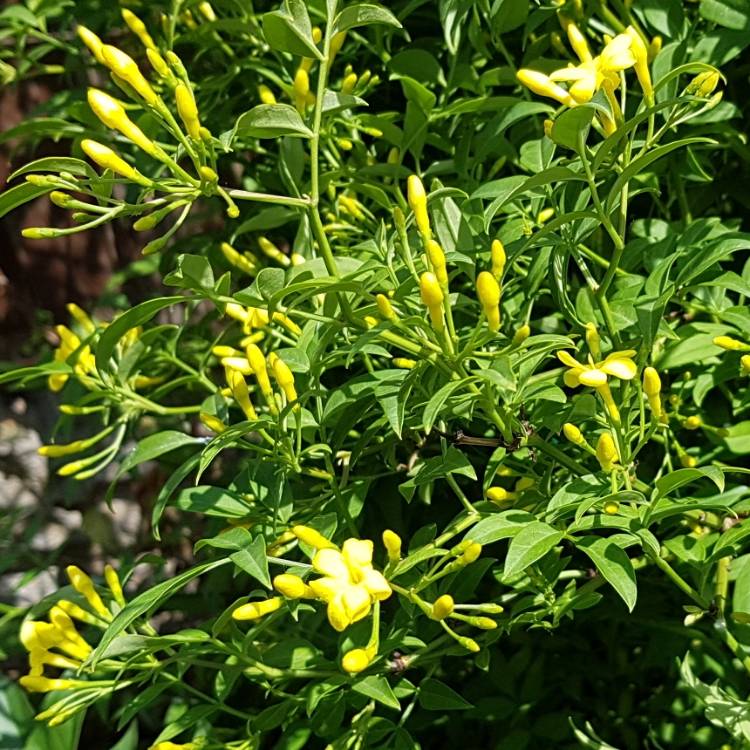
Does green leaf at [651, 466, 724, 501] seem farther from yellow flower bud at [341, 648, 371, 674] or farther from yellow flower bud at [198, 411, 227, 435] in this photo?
yellow flower bud at [198, 411, 227, 435]

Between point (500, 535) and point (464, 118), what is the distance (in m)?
0.57

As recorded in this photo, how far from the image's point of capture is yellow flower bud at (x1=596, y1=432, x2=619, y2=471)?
2.48 feet

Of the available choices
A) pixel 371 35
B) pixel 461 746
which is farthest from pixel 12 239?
pixel 461 746

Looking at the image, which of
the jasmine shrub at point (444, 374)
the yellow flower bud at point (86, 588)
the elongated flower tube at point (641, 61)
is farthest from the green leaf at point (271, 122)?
the yellow flower bud at point (86, 588)

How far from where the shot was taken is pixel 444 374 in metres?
0.77

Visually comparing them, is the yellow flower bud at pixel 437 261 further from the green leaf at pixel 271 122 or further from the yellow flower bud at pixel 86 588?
the yellow flower bud at pixel 86 588

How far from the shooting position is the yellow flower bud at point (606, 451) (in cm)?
76

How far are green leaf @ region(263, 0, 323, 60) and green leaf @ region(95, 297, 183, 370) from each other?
21 cm

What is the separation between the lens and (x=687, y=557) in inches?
34.8

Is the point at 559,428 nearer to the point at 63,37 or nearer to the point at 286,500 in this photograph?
the point at 286,500

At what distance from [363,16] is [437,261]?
21cm

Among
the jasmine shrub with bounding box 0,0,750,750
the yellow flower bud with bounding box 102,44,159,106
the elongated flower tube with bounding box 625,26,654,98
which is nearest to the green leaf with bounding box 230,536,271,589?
the jasmine shrub with bounding box 0,0,750,750

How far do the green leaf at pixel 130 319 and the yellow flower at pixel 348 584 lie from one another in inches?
9.2

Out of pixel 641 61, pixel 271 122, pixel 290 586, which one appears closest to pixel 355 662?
pixel 290 586
